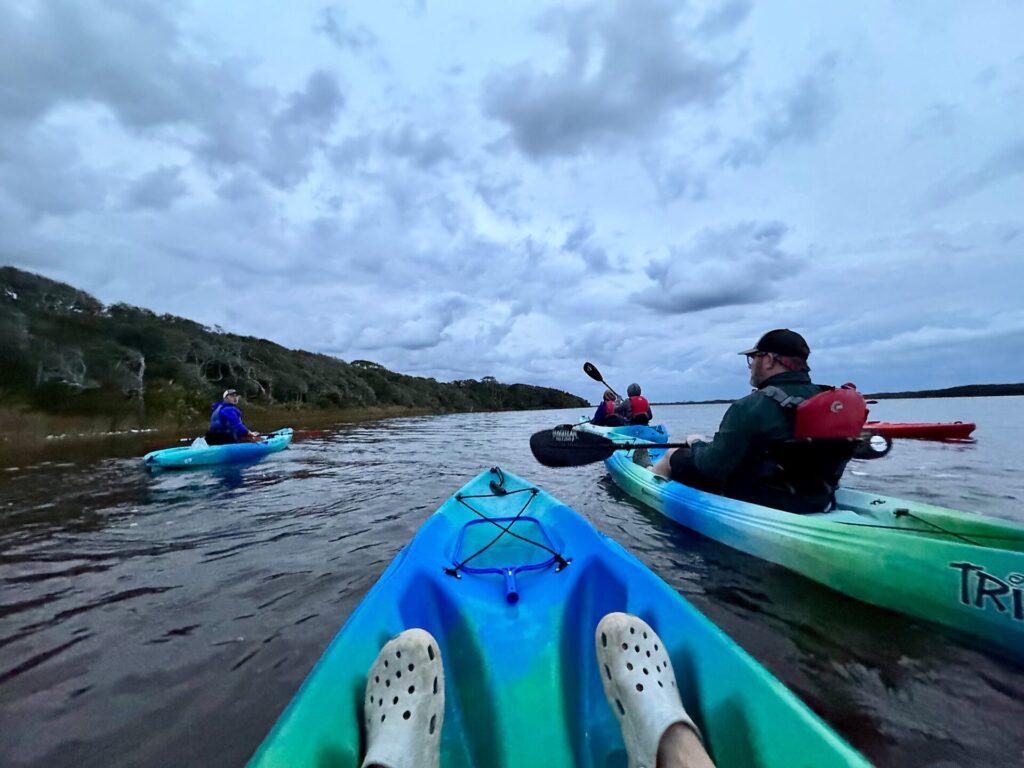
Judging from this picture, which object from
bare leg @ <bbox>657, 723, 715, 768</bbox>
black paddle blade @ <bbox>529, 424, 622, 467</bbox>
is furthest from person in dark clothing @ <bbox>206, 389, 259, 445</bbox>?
bare leg @ <bbox>657, 723, 715, 768</bbox>

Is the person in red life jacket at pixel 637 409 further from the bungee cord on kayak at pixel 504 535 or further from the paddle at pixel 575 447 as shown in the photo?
the bungee cord on kayak at pixel 504 535

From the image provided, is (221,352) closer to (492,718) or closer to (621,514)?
(621,514)

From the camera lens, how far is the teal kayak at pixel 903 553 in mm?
2859

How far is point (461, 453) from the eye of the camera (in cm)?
1492

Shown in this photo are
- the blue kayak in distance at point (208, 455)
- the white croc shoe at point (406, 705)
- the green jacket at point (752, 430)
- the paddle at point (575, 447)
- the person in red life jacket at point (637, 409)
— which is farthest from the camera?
the person in red life jacket at point (637, 409)

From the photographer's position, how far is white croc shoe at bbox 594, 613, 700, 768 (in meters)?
1.72

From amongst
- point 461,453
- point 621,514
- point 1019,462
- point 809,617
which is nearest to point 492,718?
point 809,617

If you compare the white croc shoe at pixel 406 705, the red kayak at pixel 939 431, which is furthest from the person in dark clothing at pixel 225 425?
the red kayak at pixel 939 431

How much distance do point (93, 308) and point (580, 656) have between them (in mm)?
43005

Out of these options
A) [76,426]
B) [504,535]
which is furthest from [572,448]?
[76,426]

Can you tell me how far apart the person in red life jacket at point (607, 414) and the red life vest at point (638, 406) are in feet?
1.46

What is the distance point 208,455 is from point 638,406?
10686 mm

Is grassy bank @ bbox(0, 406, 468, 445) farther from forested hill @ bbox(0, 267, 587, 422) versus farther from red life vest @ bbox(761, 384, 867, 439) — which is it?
red life vest @ bbox(761, 384, 867, 439)

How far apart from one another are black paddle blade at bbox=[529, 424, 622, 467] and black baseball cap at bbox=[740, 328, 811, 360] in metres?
2.34
